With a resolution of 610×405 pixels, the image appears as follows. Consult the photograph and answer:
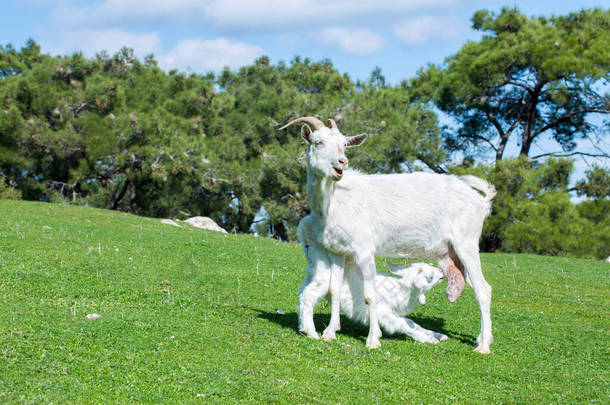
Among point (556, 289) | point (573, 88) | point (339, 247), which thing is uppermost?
point (573, 88)

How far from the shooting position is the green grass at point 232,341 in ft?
19.7

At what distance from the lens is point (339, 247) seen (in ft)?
25.8

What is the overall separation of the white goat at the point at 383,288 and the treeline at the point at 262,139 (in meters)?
17.3

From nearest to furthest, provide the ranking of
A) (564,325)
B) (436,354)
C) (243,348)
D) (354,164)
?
(243,348), (436,354), (564,325), (354,164)

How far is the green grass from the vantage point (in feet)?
19.7

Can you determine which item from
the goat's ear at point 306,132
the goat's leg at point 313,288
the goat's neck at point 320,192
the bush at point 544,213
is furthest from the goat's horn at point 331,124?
the bush at point 544,213

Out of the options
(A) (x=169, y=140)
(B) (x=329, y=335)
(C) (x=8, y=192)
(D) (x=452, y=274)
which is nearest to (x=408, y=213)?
(D) (x=452, y=274)

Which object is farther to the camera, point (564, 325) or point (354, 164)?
point (354, 164)

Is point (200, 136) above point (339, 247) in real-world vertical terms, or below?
above

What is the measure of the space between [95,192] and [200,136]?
19.6 ft

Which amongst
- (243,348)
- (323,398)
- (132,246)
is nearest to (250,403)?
(323,398)

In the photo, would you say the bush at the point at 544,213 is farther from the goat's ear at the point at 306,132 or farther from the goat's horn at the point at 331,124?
the goat's ear at the point at 306,132

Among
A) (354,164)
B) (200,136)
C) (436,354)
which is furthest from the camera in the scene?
(200,136)

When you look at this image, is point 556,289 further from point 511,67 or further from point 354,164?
point 511,67
